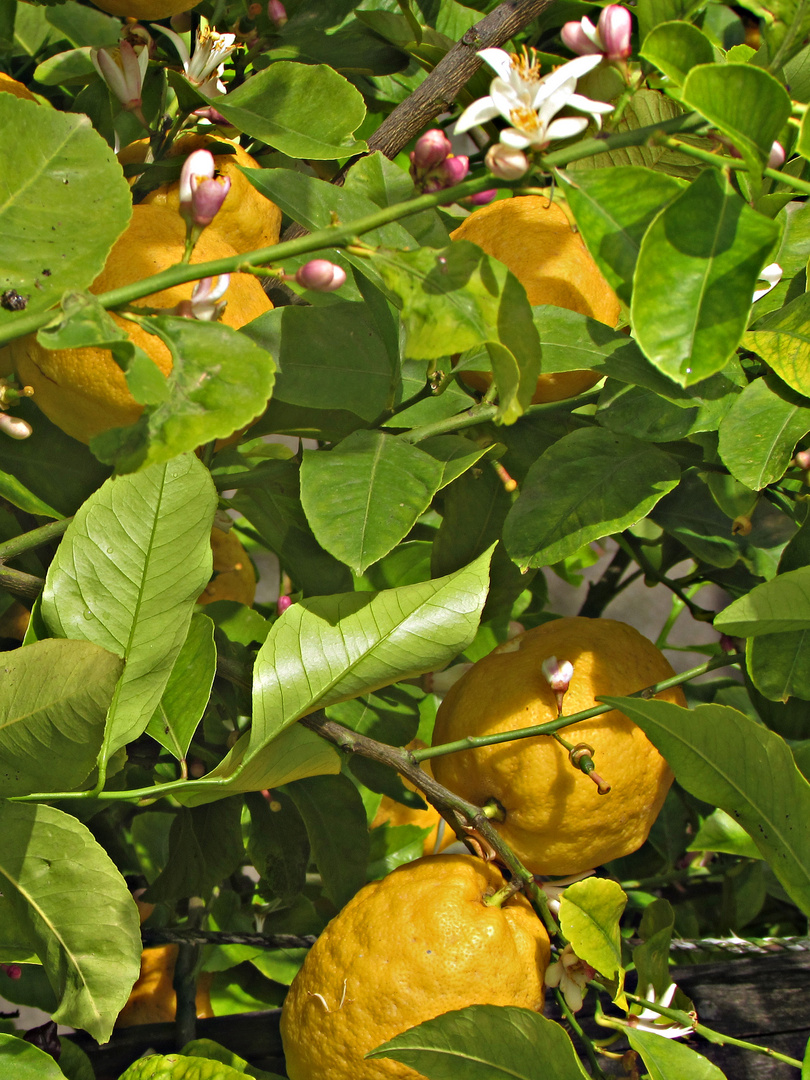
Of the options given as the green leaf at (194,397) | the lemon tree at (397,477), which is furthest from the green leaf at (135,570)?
the green leaf at (194,397)

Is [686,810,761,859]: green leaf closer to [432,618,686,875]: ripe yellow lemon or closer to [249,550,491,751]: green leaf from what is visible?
[432,618,686,875]: ripe yellow lemon

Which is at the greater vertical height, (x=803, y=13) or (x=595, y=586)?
(x=803, y=13)

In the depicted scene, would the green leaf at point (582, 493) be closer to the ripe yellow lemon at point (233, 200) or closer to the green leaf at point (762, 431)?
the green leaf at point (762, 431)

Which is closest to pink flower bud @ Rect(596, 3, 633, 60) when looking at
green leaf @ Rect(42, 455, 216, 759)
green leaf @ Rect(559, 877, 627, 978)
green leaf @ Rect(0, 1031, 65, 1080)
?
green leaf @ Rect(42, 455, 216, 759)

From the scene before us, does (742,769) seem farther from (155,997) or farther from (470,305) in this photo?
(155,997)

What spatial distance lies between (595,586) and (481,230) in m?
0.39

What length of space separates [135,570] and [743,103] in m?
0.27

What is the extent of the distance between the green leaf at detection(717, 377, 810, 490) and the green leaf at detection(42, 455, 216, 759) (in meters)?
0.21

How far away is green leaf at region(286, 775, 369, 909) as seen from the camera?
0.50m

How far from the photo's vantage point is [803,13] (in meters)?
0.30

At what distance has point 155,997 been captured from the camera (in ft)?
2.02

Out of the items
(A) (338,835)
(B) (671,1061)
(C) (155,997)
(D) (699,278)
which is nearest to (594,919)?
(B) (671,1061)

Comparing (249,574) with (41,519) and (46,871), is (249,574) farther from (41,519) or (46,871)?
(46,871)

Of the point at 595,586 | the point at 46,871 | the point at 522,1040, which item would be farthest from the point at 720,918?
the point at 46,871
